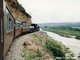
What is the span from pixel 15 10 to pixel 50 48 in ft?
36.5

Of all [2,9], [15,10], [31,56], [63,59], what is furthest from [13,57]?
[15,10]

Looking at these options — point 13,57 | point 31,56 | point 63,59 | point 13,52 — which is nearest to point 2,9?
point 13,57

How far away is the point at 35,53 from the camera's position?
16.2 meters

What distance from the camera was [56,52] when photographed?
75.2ft

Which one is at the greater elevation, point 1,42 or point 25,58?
point 1,42

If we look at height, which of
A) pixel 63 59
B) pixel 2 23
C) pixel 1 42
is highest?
Answer: pixel 2 23

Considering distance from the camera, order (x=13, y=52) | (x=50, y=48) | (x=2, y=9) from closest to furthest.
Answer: (x=2, y=9) < (x=13, y=52) < (x=50, y=48)

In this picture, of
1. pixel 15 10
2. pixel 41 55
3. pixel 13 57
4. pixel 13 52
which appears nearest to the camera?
pixel 13 57

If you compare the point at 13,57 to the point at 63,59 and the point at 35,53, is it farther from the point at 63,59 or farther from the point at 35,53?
the point at 63,59

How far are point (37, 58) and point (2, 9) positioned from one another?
20.5 feet

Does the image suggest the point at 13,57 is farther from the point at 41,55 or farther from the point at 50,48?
the point at 50,48

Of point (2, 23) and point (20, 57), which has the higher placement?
point (2, 23)

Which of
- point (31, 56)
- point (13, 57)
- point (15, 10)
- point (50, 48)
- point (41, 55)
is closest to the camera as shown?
point (13, 57)

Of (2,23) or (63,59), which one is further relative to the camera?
(63,59)
